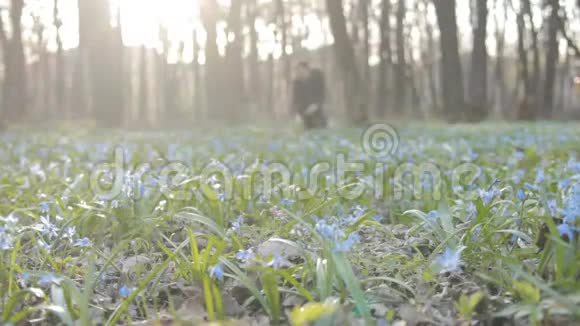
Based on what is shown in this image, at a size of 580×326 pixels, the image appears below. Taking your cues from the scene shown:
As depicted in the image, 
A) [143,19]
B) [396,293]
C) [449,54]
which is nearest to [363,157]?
[396,293]

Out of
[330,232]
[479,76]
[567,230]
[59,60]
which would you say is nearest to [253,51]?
[59,60]

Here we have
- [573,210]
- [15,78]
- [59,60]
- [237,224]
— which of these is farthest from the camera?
[59,60]

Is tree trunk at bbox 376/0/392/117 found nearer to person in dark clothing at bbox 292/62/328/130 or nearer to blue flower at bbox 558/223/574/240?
person in dark clothing at bbox 292/62/328/130

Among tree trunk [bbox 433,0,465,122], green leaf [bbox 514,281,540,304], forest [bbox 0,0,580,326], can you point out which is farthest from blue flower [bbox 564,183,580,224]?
tree trunk [bbox 433,0,465,122]

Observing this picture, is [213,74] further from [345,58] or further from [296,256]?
[296,256]

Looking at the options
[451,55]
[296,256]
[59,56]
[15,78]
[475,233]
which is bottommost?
[296,256]

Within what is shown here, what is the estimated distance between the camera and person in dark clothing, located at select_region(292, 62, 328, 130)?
14.4m

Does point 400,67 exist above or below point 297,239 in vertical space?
above

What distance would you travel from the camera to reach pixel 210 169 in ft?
13.3

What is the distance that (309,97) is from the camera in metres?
14.6

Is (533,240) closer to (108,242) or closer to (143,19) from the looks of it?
Answer: (108,242)

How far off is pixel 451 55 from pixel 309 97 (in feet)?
13.1

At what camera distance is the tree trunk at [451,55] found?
15477mm

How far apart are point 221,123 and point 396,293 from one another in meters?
16.6
